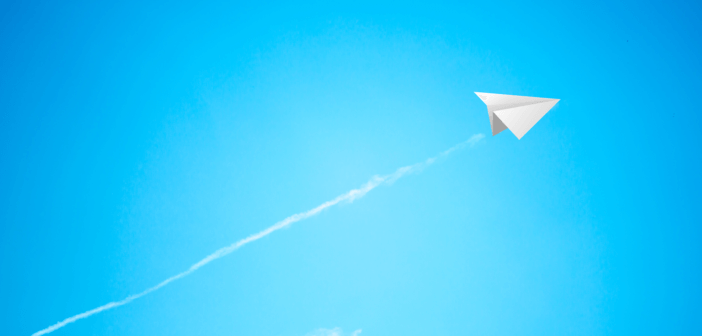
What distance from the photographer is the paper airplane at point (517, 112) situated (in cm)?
197

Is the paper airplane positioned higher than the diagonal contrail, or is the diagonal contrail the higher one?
the diagonal contrail

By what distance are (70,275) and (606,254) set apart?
8.35ft

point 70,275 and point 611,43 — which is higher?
point 70,275

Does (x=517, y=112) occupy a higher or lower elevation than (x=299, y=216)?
lower

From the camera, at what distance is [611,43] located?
200cm

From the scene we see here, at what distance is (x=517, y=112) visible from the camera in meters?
1.97

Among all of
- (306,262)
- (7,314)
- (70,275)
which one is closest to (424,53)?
(306,262)

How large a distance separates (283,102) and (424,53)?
0.73 meters

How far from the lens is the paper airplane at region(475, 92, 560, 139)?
1.97 metres

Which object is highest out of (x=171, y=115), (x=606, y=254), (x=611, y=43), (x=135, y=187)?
(x=171, y=115)

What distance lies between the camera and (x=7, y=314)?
79.7 inches

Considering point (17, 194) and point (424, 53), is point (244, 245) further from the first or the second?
→ point (424, 53)

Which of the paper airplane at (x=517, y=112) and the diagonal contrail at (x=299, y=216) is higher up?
the diagonal contrail at (x=299, y=216)

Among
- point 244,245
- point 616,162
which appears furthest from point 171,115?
point 616,162
